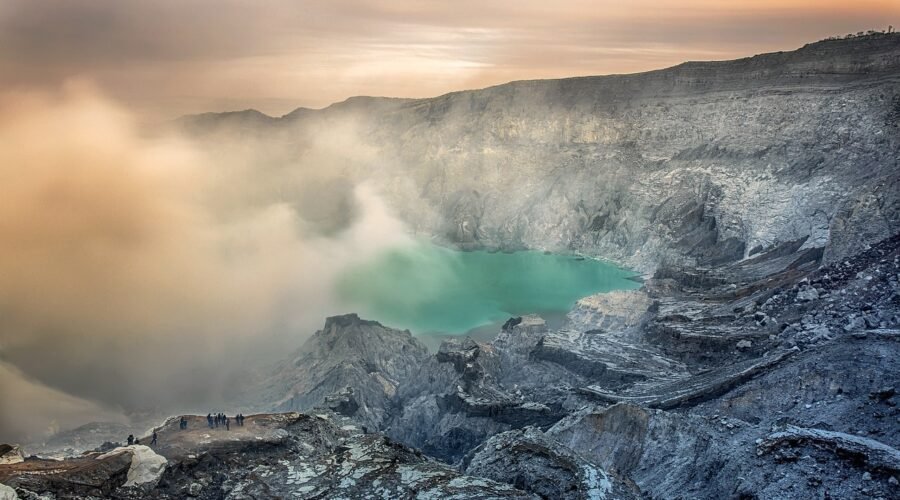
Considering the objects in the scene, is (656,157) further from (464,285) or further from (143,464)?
(143,464)

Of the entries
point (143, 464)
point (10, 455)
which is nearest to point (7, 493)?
point (143, 464)

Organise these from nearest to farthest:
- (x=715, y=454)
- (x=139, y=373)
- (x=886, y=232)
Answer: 1. (x=715, y=454)
2. (x=886, y=232)
3. (x=139, y=373)

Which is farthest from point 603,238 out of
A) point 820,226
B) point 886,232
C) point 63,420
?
point 63,420

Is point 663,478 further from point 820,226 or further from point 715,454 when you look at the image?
point 820,226

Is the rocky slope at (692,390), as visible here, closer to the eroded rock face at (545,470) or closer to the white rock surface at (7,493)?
the eroded rock face at (545,470)

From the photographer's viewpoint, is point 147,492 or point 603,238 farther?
point 603,238

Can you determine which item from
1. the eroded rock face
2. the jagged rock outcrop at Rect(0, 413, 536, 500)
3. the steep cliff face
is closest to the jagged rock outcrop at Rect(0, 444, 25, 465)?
the jagged rock outcrop at Rect(0, 413, 536, 500)

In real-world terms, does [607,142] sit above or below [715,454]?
above

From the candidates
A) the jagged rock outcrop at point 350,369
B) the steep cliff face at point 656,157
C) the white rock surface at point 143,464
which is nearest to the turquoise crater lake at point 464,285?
the steep cliff face at point 656,157
